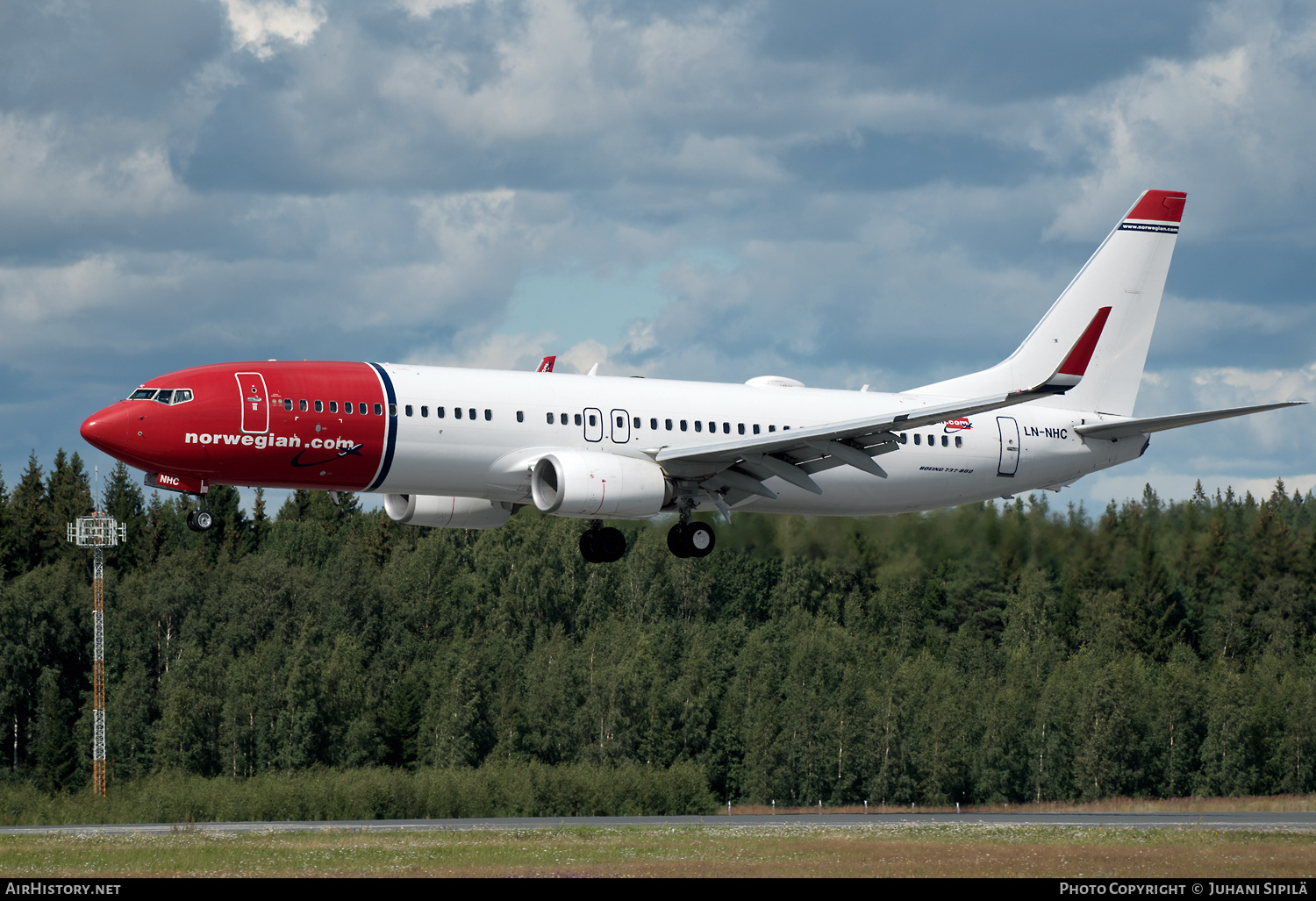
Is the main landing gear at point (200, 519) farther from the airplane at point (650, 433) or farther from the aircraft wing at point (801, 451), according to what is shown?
the aircraft wing at point (801, 451)

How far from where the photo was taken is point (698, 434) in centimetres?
4469

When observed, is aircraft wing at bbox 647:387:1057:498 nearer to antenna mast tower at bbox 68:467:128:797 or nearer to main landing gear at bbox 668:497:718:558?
main landing gear at bbox 668:497:718:558

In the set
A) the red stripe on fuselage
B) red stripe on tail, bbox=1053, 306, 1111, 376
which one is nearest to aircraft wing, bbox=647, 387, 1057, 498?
the red stripe on fuselage

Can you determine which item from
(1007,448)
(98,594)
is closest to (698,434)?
(1007,448)

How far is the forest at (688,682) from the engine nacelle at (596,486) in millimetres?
60155

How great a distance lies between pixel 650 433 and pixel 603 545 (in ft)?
14.3

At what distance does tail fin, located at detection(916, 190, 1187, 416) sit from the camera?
2110 inches

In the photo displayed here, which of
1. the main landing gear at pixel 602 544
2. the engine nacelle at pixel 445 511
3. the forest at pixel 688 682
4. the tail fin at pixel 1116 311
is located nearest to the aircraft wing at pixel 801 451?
the main landing gear at pixel 602 544

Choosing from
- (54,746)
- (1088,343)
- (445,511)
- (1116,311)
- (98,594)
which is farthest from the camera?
(54,746)

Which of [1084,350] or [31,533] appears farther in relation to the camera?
[31,533]

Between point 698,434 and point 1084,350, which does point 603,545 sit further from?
point 1084,350
